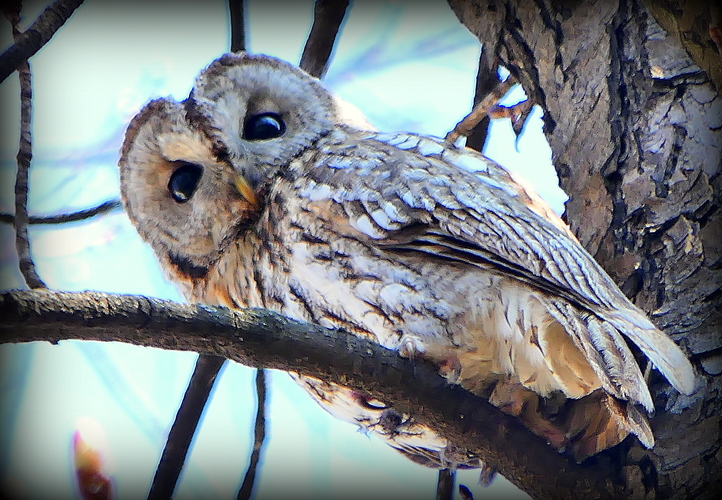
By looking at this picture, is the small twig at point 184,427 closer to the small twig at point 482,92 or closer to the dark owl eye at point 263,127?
the dark owl eye at point 263,127

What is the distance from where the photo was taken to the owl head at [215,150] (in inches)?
83.1

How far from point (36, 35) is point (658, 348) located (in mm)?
1371

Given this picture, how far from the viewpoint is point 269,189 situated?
2139 mm

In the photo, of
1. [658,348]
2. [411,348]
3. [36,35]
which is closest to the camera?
[658,348]

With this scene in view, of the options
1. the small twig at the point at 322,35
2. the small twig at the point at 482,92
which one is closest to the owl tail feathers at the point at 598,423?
the small twig at the point at 482,92

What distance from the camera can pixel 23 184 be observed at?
1.74 meters

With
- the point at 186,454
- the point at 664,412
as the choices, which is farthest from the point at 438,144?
the point at 186,454

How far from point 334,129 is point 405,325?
876 mm

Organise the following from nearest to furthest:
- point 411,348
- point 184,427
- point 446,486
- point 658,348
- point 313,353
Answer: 1. point 313,353
2. point 658,348
3. point 411,348
4. point 184,427
5. point 446,486

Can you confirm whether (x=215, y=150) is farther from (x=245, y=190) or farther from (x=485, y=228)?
(x=485, y=228)

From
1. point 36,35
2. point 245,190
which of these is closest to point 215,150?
point 245,190

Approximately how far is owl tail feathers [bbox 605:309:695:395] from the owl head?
42.6 inches

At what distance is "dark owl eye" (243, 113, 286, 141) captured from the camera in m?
2.33

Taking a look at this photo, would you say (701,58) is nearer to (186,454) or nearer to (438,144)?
(438,144)
